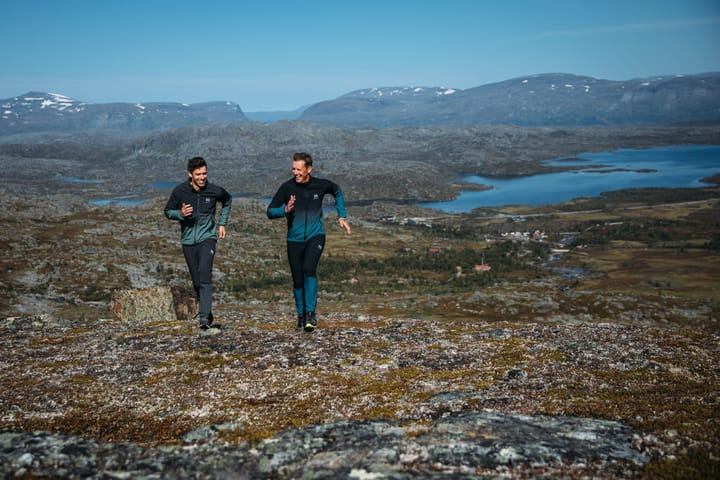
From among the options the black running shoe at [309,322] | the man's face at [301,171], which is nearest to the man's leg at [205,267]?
the black running shoe at [309,322]

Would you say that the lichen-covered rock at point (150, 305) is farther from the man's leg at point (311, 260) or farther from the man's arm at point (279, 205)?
the man's arm at point (279, 205)

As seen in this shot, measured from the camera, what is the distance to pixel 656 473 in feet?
24.5

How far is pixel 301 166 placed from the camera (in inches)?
656

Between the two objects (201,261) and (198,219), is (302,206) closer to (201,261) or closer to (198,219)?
(198,219)

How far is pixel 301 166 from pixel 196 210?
4.08m

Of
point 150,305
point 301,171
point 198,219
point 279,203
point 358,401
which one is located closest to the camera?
point 358,401

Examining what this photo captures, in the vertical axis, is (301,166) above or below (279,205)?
above

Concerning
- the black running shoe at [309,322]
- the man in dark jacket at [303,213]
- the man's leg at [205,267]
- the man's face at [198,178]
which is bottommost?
the black running shoe at [309,322]

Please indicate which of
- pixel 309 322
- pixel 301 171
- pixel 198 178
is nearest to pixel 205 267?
pixel 198 178

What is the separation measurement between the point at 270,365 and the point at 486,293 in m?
81.6

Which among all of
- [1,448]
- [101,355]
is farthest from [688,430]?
[101,355]

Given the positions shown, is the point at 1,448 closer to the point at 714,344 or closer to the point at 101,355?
the point at 101,355

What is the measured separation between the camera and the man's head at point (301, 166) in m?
16.7

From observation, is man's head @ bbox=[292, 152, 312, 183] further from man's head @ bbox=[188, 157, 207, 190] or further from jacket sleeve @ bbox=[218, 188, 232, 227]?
man's head @ bbox=[188, 157, 207, 190]
